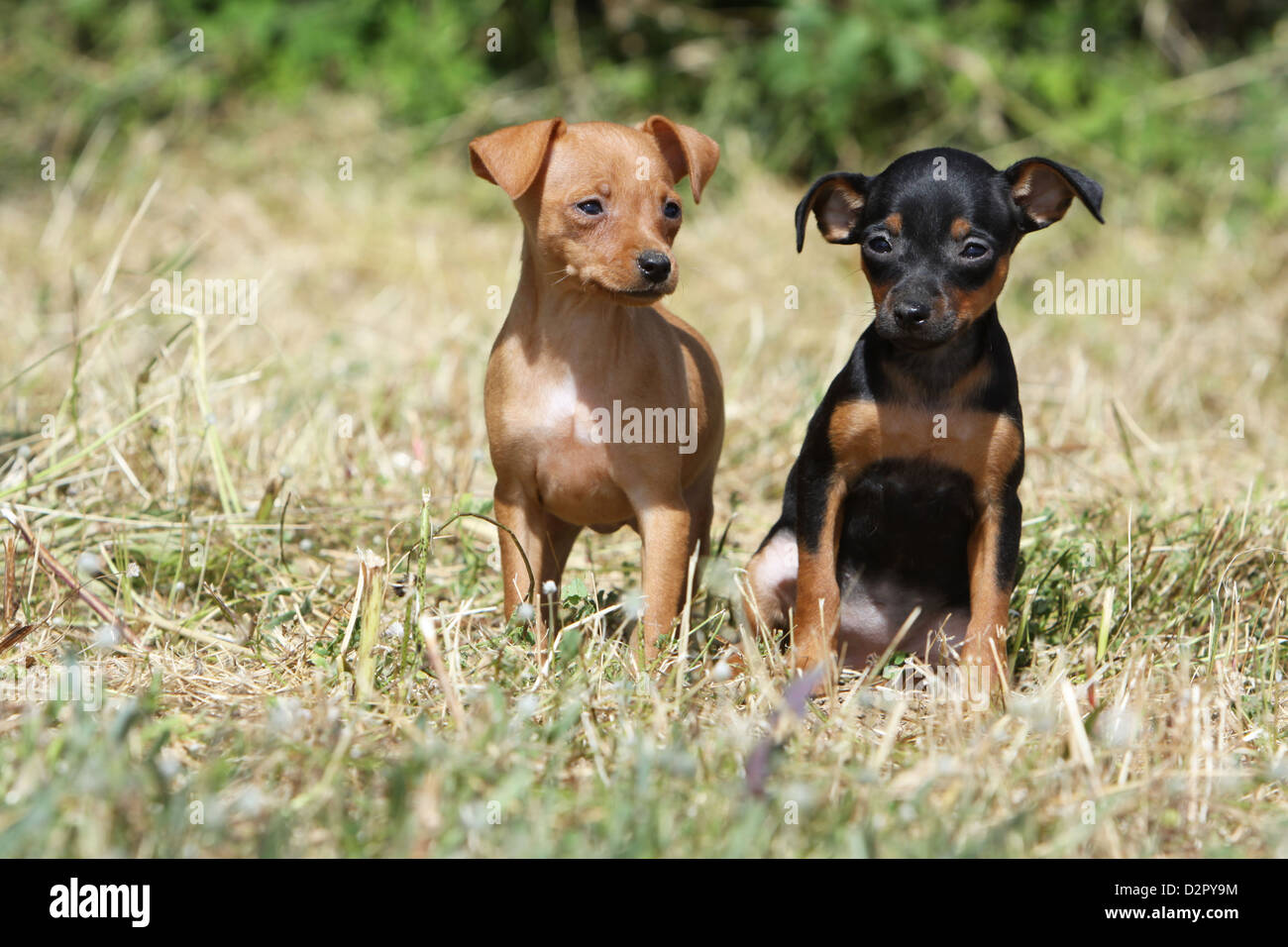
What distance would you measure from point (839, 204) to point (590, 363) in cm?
94

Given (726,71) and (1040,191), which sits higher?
(726,71)

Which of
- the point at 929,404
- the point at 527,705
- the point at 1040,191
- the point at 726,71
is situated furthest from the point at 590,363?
the point at 726,71

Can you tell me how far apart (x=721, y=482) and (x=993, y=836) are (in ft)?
12.0

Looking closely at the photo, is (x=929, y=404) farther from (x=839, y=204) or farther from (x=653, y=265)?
(x=653, y=265)

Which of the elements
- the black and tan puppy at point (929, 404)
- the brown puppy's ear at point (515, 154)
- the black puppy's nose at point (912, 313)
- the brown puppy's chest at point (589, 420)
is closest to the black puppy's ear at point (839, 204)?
the black and tan puppy at point (929, 404)

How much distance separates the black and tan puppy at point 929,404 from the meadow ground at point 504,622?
337mm

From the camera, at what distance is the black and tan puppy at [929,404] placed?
13.0 feet

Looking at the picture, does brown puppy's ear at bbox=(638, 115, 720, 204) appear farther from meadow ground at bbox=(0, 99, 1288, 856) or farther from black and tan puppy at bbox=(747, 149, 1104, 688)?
meadow ground at bbox=(0, 99, 1288, 856)

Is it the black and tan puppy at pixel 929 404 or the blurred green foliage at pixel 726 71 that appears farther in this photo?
the blurred green foliage at pixel 726 71

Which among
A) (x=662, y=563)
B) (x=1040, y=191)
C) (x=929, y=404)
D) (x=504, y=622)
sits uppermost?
(x=1040, y=191)

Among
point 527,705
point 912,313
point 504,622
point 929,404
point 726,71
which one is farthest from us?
point 726,71

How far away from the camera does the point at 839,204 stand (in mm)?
4359

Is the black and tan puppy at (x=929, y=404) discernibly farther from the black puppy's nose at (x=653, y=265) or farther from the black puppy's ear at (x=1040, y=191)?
the black puppy's nose at (x=653, y=265)
